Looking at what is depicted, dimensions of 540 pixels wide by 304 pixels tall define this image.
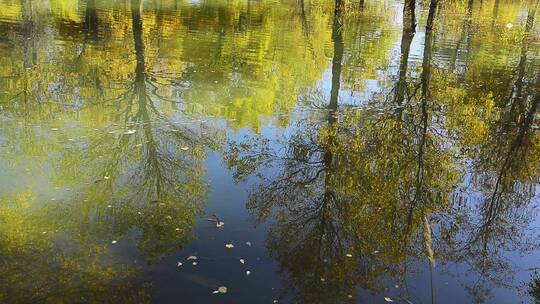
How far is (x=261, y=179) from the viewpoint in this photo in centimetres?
926

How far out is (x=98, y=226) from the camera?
7.07 metres

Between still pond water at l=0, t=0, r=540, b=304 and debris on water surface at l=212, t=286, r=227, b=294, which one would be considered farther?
still pond water at l=0, t=0, r=540, b=304

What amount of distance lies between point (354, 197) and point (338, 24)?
26.0 metres

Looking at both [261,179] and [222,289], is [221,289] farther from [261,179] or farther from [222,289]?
[261,179]

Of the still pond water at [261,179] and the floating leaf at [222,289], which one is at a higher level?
the still pond water at [261,179]

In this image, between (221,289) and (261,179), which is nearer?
(221,289)

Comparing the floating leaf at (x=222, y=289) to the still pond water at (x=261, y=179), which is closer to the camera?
the floating leaf at (x=222, y=289)

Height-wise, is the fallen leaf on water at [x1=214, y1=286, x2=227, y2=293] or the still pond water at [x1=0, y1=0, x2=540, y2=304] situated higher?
the still pond water at [x1=0, y1=0, x2=540, y2=304]

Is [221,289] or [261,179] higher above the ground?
[261,179]

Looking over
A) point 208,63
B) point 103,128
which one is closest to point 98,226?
point 103,128

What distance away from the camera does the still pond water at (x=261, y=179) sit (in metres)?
6.19

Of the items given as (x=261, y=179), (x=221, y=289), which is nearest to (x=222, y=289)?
(x=221, y=289)

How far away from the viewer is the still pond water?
6.19 m

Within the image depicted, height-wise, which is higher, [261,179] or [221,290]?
[261,179]
